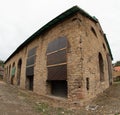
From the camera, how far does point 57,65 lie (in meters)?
8.69

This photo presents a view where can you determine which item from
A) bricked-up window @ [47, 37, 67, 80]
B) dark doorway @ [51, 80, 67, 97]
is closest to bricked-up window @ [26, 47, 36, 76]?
bricked-up window @ [47, 37, 67, 80]

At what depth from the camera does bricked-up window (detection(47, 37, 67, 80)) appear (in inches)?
322

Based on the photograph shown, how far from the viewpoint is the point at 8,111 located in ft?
17.5

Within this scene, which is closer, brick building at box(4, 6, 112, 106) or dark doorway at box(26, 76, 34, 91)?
brick building at box(4, 6, 112, 106)

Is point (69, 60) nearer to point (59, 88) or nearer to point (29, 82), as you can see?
point (59, 88)

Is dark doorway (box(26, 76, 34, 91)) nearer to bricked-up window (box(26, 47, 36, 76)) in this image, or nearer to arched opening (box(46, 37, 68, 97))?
bricked-up window (box(26, 47, 36, 76))

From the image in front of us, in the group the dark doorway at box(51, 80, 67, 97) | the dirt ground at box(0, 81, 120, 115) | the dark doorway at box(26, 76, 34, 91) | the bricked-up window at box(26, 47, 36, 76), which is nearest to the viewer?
the dirt ground at box(0, 81, 120, 115)

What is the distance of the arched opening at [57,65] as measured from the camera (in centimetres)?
823

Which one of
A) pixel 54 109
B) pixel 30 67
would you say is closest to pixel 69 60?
pixel 54 109

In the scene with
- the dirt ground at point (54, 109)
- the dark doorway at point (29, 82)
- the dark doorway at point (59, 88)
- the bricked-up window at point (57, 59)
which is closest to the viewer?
the dirt ground at point (54, 109)

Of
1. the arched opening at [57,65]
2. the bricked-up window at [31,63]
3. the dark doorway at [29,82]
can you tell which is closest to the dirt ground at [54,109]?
the arched opening at [57,65]

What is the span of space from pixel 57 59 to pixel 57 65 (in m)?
0.40

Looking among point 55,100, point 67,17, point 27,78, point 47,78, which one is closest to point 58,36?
point 67,17

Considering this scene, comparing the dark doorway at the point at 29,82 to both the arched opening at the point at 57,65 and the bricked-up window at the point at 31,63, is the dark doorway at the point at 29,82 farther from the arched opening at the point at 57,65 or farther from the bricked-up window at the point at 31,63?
the arched opening at the point at 57,65
